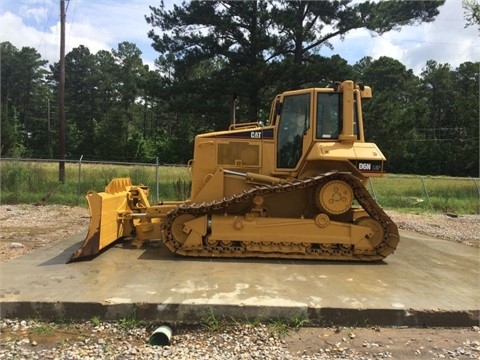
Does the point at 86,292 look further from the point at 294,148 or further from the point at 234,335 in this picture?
the point at 294,148

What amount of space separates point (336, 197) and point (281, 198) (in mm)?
993

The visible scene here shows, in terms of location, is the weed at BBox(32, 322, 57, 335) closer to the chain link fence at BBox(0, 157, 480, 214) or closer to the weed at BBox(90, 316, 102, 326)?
the weed at BBox(90, 316, 102, 326)

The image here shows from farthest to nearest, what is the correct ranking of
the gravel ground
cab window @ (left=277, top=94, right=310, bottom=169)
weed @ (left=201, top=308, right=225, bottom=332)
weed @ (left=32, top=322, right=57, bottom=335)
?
1. cab window @ (left=277, top=94, right=310, bottom=169)
2. weed @ (left=201, top=308, right=225, bottom=332)
3. weed @ (left=32, top=322, right=57, bottom=335)
4. the gravel ground

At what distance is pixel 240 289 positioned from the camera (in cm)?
538

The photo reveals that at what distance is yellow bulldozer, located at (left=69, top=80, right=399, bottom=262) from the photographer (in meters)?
7.25

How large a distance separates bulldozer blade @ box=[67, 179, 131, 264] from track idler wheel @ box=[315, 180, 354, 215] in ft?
11.5

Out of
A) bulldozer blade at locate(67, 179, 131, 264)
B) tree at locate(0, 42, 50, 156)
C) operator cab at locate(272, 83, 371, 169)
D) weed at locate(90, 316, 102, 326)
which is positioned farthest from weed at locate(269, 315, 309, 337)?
tree at locate(0, 42, 50, 156)

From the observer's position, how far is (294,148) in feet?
26.1

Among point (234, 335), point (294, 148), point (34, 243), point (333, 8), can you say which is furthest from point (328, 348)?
point (333, 8)

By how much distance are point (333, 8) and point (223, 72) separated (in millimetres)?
5542

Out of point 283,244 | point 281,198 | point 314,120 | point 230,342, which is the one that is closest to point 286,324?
point 230,342

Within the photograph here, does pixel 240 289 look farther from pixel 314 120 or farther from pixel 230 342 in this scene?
pixel 314 120

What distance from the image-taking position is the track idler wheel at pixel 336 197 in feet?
24.0

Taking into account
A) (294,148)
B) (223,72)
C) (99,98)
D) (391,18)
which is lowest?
(294,148)
